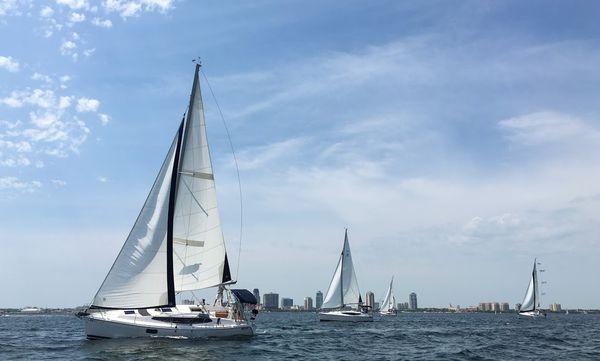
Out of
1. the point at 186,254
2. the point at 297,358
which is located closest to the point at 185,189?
the point at 186,254

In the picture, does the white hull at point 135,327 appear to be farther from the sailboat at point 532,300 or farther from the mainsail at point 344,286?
the sailboat at point 532,300

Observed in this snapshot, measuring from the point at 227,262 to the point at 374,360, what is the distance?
16.1m

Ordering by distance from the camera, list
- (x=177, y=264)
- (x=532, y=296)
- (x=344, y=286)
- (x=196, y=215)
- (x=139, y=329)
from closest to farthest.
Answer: (x=139, y=329), (x=177, y=264), (x=196, y=215), (x=344, y=286), (x=532, y=296)

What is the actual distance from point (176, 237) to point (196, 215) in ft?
8.04

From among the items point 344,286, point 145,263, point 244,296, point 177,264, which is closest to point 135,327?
point 145,263

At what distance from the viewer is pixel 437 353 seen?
42000 millimetres

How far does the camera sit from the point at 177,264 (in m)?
42.3

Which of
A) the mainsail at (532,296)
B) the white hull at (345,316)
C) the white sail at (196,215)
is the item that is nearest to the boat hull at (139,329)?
the white sail at (196,215)

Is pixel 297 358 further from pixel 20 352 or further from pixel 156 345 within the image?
pixel 20 352

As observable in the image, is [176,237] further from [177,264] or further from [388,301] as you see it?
[388,301]

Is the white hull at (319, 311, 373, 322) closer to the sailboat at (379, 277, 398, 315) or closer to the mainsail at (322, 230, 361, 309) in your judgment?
the mainsail at (322, 230, 361, 309)

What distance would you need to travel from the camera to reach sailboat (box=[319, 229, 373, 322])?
9839cm

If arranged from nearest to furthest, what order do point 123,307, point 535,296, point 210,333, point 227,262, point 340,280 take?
1. point 123,307
2. point 210,333
3. point 227,262
4. point 340,280
5. point 535,296

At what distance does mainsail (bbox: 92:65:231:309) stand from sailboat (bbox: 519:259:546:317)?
123087mm
